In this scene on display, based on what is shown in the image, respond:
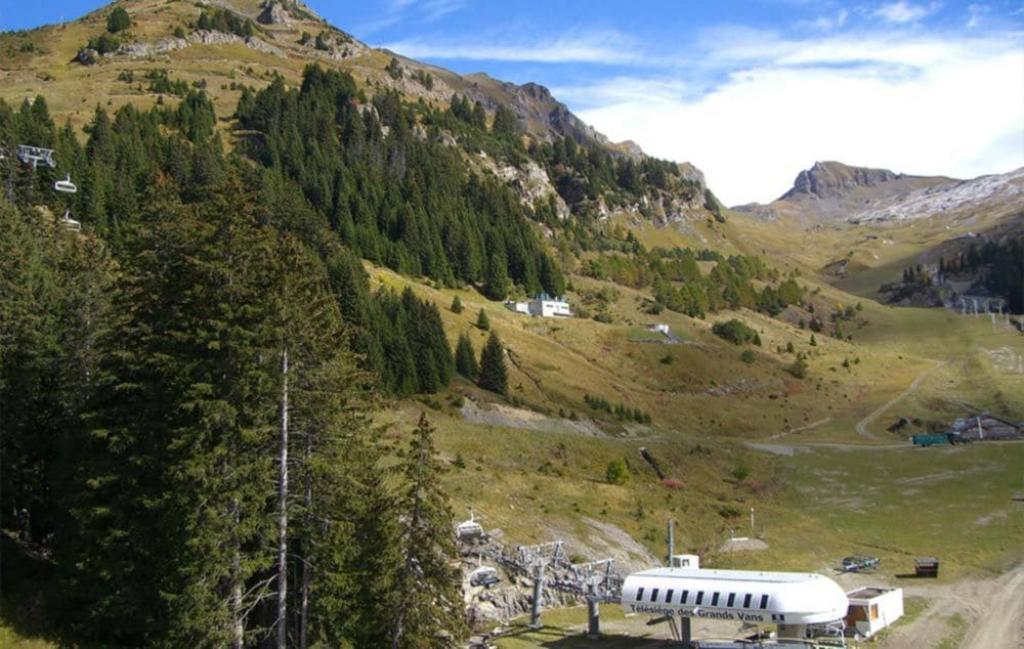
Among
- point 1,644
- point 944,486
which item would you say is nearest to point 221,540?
point 1,644

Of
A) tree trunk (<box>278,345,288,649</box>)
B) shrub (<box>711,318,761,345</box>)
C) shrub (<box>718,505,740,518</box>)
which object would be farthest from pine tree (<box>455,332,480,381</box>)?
shrub (<box>711,318,761,345</box>)

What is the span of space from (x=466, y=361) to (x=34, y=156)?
52777 millimetres

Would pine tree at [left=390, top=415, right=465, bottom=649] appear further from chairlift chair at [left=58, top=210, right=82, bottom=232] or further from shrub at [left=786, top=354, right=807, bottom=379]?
shrub at [left=786, top=354, right=807, bottom=379]

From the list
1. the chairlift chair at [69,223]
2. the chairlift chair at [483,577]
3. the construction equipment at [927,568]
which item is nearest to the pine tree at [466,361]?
the chairlift chair at [69,223]

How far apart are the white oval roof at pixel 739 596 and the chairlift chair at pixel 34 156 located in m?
83.6

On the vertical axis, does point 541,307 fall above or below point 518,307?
above

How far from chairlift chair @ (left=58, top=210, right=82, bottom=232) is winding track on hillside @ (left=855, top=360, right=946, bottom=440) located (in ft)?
325

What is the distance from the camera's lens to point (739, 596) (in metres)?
35.3

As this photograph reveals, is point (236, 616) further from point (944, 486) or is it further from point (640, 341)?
point (640, 341)

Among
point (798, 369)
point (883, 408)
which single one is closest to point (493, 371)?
point (883, 408)

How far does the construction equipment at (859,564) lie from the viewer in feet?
186

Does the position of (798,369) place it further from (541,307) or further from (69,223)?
(69,223)

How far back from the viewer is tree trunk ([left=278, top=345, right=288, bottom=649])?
103 ft

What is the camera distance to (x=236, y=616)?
31109mm
